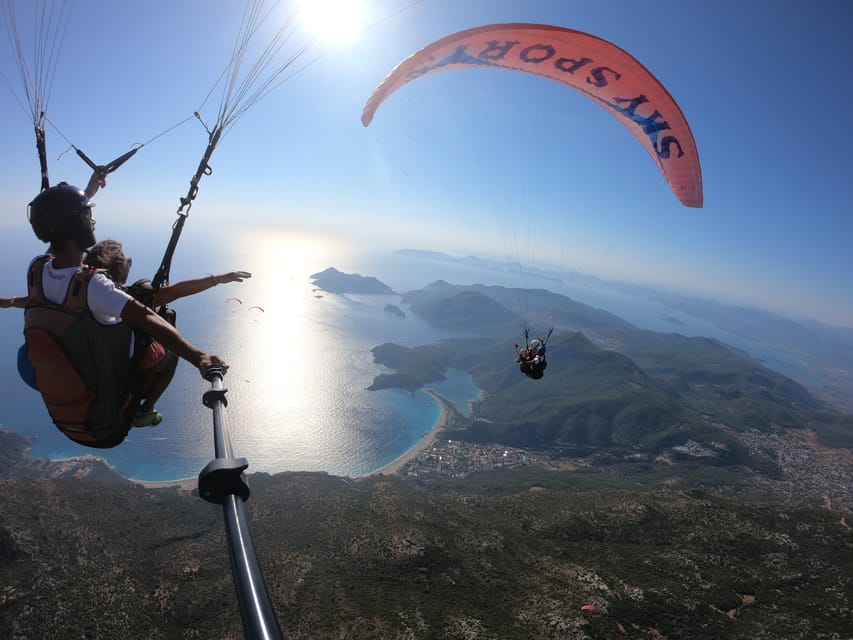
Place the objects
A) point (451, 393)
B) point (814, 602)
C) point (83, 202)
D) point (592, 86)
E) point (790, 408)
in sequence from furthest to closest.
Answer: point (790, 408), point (451, 393), point (814, 602), point (592, 86), point (83, 202)

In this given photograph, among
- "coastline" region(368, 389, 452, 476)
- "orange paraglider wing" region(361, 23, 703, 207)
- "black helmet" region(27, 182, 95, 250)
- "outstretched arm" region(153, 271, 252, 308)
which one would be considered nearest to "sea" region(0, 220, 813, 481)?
"coastline" region(368, 389, 452, 476)

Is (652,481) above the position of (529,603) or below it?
below

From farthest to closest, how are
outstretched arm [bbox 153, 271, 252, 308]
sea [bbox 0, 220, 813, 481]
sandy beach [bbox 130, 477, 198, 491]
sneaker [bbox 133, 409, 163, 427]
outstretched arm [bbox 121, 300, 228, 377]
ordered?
sea [bbox 0, 220, 813, 481] < sandy beach [bbox 130, 477, 198, 491] < outstretched arm [bbox 153, 271, 252, 308] < sneaker [bbox 133, 409, 163, 427] < outstretched arm [bbox 121, 300, 228, 377]

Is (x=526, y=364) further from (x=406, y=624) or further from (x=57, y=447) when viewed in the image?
(x=57, y=447)

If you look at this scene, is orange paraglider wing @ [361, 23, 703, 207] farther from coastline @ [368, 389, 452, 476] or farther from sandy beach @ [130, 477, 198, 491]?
coastline @ [368, 389, 452, 476]

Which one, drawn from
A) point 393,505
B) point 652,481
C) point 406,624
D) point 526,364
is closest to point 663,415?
point 652,481

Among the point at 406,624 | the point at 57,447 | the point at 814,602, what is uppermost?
the point at 814,602
